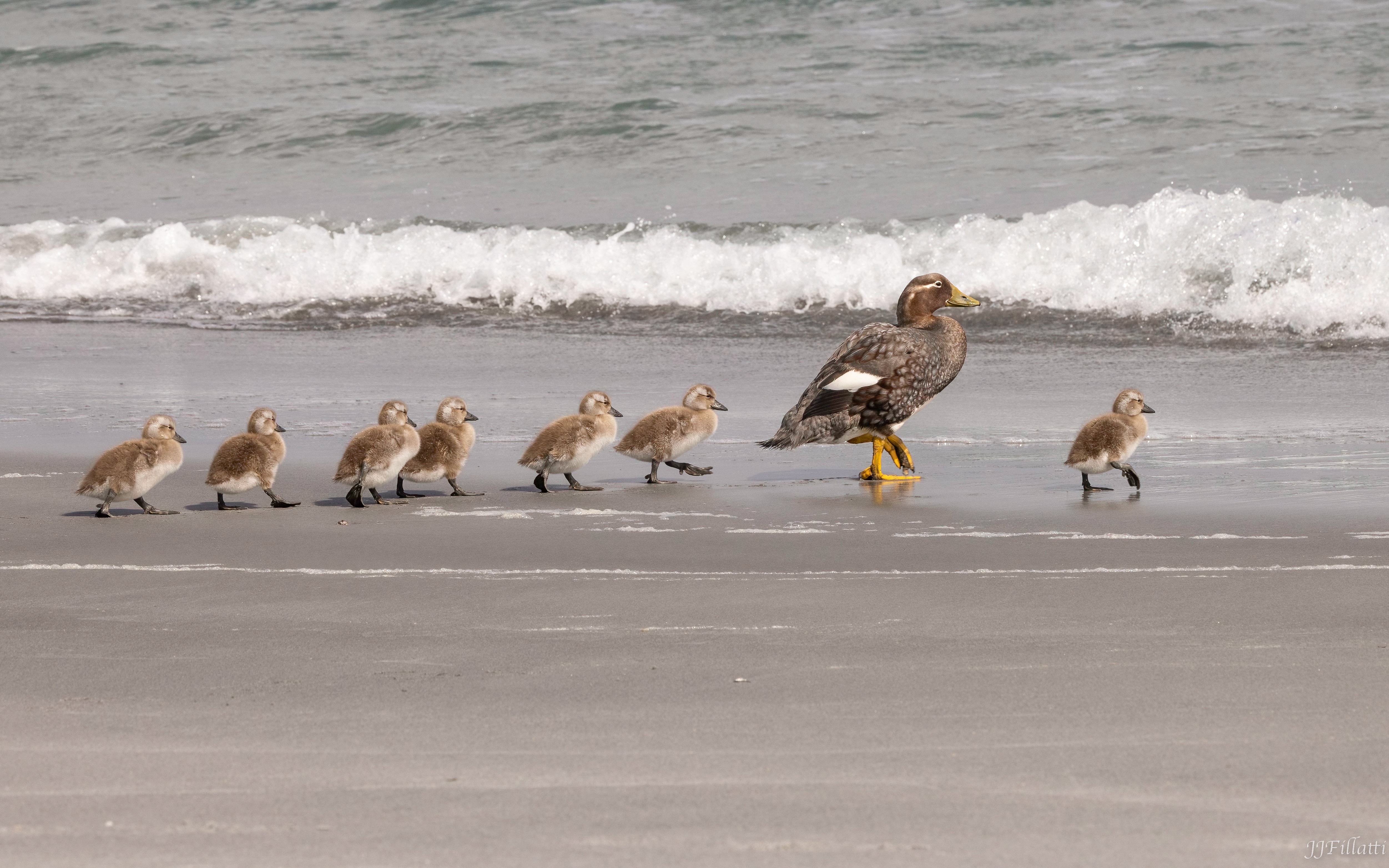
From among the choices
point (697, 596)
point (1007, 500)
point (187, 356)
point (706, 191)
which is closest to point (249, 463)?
point (697, 596)

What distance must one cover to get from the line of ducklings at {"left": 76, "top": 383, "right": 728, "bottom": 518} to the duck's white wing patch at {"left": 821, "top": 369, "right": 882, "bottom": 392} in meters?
0.58

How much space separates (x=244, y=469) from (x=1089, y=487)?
11.3 ft

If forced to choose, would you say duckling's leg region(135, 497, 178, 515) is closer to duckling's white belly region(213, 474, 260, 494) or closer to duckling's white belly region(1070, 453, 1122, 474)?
duckling's white belly region(213, 474, 260, 494)

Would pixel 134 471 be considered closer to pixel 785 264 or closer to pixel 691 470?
pixel 691 470

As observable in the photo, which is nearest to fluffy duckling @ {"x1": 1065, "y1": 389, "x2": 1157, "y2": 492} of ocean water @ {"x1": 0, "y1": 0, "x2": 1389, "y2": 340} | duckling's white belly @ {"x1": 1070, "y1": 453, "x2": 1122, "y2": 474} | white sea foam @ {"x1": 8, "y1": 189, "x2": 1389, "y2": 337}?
duckling's white belly @ {"x1": 1070, "y1": 453, "x2": 1122, "y2": 474}

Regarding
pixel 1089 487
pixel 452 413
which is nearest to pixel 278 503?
pixel 452 413

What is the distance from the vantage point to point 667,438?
296 inches

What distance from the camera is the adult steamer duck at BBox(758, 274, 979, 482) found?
302 inches

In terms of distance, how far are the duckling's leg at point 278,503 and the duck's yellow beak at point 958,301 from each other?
3.40m

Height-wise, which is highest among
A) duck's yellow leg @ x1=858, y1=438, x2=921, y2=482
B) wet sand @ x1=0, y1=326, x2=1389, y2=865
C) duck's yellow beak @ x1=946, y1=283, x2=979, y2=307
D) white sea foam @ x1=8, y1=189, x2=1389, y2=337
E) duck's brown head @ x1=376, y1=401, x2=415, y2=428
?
white sea foam @ x1=8, y1=189, x2=1389, y2=337

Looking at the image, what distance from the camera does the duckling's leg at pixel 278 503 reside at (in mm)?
6727

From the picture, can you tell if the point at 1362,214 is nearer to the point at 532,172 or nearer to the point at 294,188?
the point at 532,172

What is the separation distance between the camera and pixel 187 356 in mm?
12320

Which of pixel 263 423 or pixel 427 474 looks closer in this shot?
pixel 427 474
